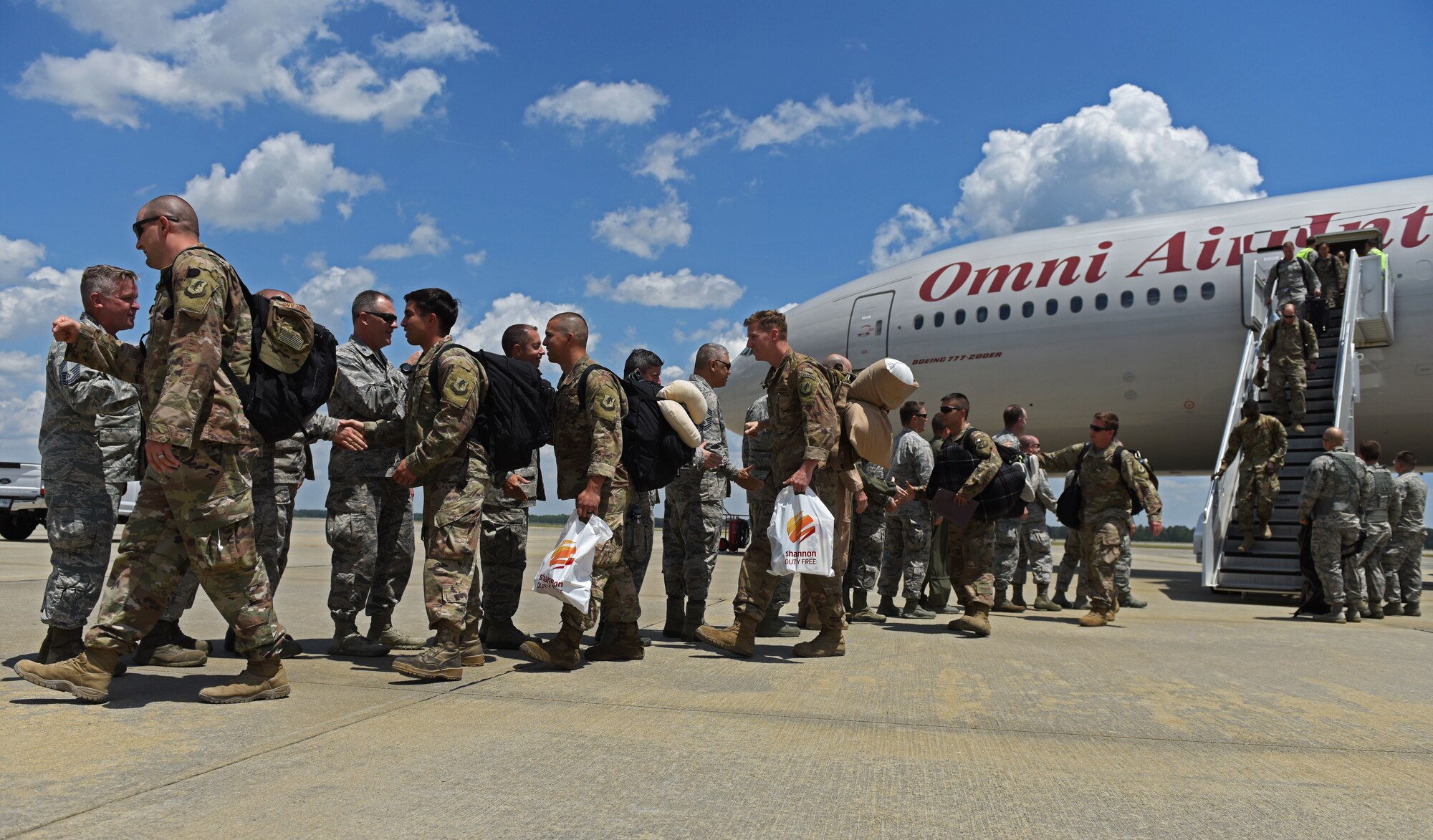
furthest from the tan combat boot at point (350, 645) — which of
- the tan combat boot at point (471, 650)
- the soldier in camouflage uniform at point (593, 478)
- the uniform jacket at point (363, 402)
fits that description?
the soldier in camouflage uniform at point (593, 478)

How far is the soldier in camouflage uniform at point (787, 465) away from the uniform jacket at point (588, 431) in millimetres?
840

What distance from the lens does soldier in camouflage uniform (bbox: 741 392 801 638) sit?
16.3ft

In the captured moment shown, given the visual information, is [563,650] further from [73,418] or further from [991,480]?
[991,480]

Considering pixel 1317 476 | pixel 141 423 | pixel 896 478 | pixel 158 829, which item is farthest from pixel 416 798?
pixel 1317 476

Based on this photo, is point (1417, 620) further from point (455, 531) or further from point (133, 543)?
point (133, 543)

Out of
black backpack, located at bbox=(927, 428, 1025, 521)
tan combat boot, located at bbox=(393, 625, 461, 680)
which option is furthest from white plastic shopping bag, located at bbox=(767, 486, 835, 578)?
black backpack, located at bbox=(927, 428, 1025, 521)

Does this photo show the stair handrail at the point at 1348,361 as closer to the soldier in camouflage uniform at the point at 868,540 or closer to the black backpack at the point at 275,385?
the soldier in camouflage uniform at the point at 868,540

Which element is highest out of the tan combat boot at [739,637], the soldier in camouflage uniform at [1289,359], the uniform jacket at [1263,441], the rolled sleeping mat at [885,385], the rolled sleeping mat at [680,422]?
the soldier in camouflage uniform at [1289,359]

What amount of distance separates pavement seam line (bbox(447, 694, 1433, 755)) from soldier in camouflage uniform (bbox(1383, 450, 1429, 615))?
720 cm

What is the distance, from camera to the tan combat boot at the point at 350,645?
4566mm

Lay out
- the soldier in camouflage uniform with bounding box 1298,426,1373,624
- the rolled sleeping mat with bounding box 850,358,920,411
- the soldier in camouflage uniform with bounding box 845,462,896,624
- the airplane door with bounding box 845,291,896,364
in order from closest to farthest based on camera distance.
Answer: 1. the rolled sleeping mat with bounding box 850,358,920,411
2. the soldier in camouflage uniform with bounding box 845,462,896,624
3. the soldier in camouflage uniform with bounding box 1298,426,1373,624
4. the airplane door with bounding box 845,291,896,364

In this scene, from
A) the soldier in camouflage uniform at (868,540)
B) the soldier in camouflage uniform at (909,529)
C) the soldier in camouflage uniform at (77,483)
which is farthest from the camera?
the soldier in camouflage uniform at (909,529)

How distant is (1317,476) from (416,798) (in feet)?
25.9

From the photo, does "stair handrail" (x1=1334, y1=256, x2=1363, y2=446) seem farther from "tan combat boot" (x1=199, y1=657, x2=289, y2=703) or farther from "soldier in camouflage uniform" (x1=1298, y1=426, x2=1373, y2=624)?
"tan combat boot" (x1=199, y1=657, x2=289, y2=703)
